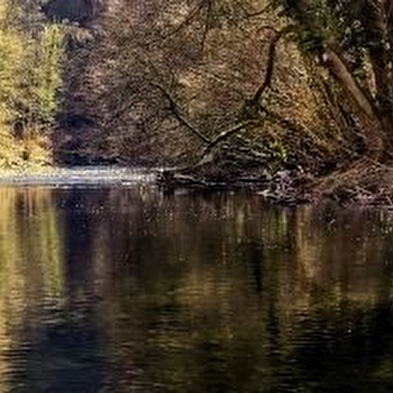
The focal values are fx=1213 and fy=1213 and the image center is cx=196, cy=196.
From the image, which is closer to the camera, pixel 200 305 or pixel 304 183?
pixel 200 305

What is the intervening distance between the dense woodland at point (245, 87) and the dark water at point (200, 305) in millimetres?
3049

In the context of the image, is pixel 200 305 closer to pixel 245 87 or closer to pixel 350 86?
pixel 350 86

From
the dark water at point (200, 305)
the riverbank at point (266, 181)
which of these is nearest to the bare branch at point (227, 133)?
the riverbank at point (266, 181)

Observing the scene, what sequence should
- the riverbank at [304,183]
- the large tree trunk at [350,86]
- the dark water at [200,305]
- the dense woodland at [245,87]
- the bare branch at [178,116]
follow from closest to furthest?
the dark water at [200,305], the large tree trunk at [350,86], the dense woodland at [245,87], the riverbank at [304,183], the bare branch at [178,116]

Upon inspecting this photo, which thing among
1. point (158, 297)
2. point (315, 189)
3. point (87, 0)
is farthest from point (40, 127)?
point (158, 297)

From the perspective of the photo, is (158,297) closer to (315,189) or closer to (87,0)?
(315,189)

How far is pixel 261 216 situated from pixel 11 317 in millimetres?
20550

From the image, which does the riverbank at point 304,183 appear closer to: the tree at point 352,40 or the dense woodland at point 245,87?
the dense woodland at point 245,87

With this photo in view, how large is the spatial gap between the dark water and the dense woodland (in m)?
3.05

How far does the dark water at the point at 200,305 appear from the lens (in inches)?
632

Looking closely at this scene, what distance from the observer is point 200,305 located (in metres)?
21.4

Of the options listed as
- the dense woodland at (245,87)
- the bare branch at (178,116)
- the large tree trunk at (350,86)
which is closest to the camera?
the large tree trunk at (350,86)

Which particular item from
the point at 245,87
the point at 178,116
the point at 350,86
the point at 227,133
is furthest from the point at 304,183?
the point at 350,86

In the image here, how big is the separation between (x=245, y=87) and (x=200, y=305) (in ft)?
111
